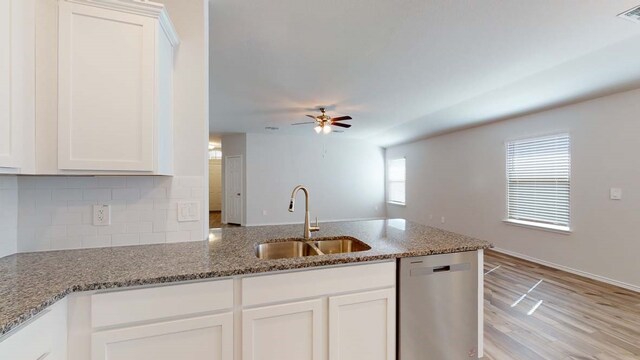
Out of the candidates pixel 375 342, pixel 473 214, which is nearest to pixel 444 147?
pixel 473 214

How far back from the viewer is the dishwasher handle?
1.46 metres

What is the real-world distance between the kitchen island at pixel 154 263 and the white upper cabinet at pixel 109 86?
44cm

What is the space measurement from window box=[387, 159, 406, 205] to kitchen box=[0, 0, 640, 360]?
12.6 ft

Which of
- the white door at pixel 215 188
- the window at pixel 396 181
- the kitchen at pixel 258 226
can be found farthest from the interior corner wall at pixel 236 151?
the window at pixel 396 181

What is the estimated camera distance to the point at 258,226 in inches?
88.0

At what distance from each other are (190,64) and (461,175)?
5299 millimetres

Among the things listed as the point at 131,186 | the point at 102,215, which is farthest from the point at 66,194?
the point at 131,186

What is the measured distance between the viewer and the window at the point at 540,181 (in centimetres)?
363

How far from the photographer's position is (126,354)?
42.1 inches

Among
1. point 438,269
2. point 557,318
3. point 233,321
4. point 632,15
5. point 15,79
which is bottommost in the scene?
point 557,318

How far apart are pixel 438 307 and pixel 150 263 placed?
1.54 metres

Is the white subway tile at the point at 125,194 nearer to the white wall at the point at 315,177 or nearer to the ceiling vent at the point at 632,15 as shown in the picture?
the ceiling vent at the point at 632,15

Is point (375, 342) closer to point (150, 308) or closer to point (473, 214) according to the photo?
point (150, 308)

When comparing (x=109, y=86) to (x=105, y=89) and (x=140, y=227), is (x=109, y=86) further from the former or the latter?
(x=140, y=227)
